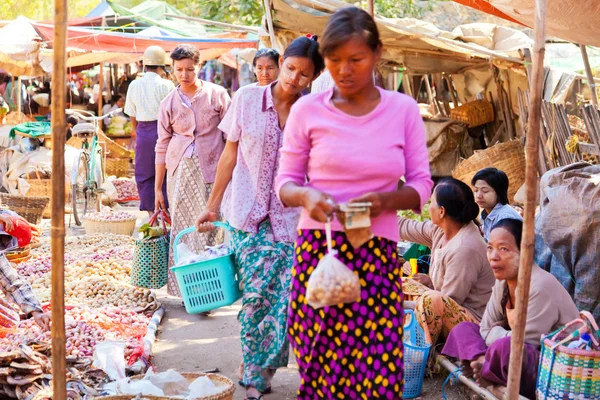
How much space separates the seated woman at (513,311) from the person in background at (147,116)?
4.39m

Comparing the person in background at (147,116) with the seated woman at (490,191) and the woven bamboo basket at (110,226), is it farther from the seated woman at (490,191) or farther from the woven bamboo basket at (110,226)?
the seated woman at (490,191)

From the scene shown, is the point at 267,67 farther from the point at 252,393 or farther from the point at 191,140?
the point at 252,393

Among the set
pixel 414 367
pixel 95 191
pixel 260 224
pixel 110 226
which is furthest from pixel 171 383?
pixel 95 191

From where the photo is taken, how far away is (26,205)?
990cm

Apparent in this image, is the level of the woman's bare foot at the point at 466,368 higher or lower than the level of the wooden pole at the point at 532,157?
lower

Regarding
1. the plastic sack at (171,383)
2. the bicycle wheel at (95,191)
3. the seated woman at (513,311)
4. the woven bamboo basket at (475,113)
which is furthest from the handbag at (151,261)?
the woven bamboo basket at (475,113)

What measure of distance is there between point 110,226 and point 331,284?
7620 mm

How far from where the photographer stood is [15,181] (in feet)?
39.9

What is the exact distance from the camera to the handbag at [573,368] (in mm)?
3502

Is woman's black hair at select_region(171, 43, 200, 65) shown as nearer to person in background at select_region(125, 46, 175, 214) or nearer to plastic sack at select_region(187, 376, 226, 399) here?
person in background at select_region(125, 46, 175, 214)

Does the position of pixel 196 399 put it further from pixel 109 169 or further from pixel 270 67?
pixel 109 169

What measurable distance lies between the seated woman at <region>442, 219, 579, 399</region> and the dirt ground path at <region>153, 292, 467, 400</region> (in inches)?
20.9

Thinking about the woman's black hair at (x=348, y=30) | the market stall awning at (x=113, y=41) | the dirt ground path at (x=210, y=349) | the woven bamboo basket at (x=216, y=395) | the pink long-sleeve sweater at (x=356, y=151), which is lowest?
the dirt ground path at (x=210, y=349)

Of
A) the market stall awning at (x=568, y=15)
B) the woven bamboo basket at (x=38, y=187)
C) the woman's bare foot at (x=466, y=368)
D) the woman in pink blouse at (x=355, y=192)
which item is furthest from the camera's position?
the woven bamboo basket at (x=38, y=187)
